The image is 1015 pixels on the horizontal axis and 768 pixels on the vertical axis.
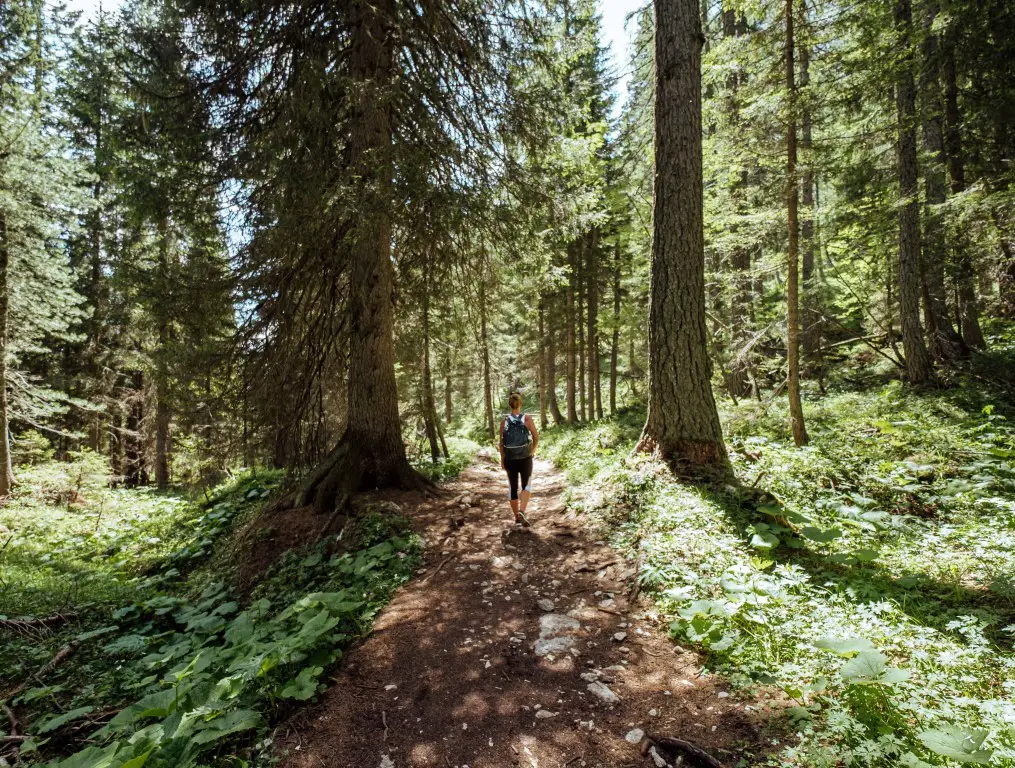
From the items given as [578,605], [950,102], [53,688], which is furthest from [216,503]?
[950,102]

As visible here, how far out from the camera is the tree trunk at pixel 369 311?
6473 mm

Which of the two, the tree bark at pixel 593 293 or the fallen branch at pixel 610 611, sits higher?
the tree bark at pixel 593 293

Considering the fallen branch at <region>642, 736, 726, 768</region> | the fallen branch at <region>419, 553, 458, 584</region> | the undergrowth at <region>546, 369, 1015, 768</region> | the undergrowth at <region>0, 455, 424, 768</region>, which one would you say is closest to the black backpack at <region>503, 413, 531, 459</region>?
the undergrowth at <region>546, 369, 1015, 768</region>

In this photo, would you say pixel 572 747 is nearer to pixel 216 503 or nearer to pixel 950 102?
pixel 216 503

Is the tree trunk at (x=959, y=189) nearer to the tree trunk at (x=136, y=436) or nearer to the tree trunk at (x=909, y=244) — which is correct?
the tree trunk at (x=909, y=244)

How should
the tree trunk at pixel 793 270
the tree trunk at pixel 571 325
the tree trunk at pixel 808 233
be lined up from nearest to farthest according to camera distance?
the tree trunk at pixel 808 233
the tree trunk at pixel 793 270
the tree trunk at pixel 571 325

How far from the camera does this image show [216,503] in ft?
34.8

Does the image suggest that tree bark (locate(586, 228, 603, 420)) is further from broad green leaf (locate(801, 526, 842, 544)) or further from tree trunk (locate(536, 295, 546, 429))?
broad green leaf (locate(801, 526, 842, 544))

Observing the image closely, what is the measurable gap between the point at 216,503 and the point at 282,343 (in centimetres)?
551

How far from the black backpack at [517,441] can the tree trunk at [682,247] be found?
201 cm

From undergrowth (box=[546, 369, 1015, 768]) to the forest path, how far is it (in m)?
0.35

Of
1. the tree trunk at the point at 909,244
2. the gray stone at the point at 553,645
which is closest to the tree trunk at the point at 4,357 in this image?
the gray stone at the point at 553,645

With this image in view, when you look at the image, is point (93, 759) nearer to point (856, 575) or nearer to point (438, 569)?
point (438, 569)

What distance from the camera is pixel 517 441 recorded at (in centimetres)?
677
